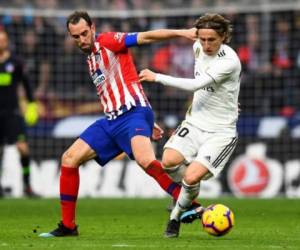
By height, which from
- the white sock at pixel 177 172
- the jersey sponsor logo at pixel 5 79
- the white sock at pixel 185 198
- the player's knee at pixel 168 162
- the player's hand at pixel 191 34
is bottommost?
the white sock at pixel 185 198

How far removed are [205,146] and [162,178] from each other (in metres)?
0.51

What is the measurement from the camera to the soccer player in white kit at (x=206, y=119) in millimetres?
9898

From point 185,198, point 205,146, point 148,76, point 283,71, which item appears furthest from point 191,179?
point 283,71

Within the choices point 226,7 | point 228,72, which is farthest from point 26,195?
point 228,72

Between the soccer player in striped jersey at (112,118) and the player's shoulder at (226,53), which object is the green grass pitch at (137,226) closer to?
the soccer player in striped jersey at (112,118)

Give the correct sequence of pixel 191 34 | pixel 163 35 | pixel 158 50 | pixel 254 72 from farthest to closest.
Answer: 1. pixel 158 50
2. pixel 254 72
3. pixel 163 35
4. pixel 191 34

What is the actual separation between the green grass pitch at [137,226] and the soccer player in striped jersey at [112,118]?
488mm

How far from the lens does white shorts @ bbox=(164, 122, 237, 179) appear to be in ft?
33.1

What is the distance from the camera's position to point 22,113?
60.8ft

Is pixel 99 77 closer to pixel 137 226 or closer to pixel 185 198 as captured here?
pixel 185 198

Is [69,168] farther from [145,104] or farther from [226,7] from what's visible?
[226,7]

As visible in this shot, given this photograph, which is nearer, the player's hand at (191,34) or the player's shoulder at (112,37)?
the player's hand at (191,34)

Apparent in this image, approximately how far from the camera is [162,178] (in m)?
10.3

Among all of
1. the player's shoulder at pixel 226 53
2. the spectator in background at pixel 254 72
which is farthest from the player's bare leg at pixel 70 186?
the spectator in background at pixel 254 72
